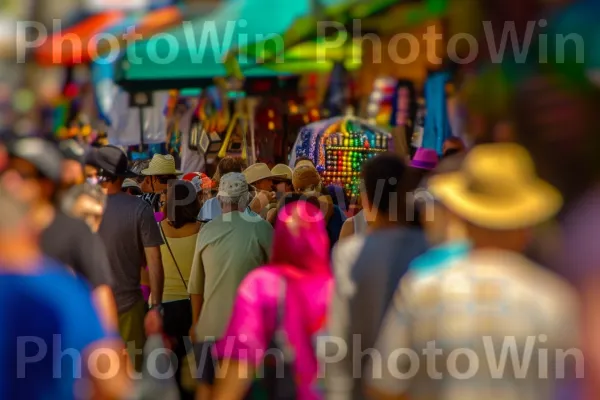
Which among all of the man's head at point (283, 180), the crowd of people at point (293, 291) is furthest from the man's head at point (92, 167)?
the man's head at point (283, 180)

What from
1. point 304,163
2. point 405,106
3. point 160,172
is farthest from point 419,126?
point 160,172

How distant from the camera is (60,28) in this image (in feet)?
32.5

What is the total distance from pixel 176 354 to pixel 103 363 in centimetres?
332

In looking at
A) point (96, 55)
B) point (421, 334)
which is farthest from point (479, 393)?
point (96, 55)

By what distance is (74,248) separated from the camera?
5082mm

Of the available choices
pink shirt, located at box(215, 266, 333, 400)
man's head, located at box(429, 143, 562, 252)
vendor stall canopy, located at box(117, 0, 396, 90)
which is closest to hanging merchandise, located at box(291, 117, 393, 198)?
vendor stall canopy, located at box(117, 0, 396, 90)

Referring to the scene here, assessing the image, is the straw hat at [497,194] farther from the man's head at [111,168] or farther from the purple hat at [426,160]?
the purple hat at [426,160]

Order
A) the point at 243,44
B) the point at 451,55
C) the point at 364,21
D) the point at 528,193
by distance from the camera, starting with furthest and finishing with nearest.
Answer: the point at 243,44
the point at 364,21
the point at 451,55
the point at 528,193

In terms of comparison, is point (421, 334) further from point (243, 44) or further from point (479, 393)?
point (243, 44)

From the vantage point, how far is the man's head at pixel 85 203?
5531mm

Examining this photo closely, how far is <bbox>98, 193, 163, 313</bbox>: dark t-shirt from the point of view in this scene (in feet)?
22.6

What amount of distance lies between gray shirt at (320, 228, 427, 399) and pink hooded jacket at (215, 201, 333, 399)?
149 millimetres

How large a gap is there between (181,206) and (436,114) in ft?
7.65

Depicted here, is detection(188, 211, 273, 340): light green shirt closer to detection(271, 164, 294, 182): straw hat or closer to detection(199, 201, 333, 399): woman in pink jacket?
detection(199, 201, 333, 399): woman in pink jacket
